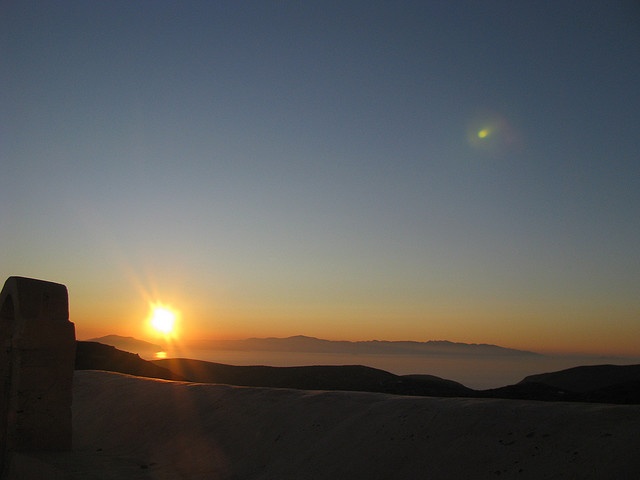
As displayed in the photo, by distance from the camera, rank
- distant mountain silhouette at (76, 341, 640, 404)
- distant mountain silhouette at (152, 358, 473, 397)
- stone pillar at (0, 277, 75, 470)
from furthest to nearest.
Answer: distant mountain silhouette at (76, 341, 640, 404) → distant mountain silhouette at (152, 358, 473, 397) → stone pillar at (0, 277, 75, 470)

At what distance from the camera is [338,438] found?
8.53m

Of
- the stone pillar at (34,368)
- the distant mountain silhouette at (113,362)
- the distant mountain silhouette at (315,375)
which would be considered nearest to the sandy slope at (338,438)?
the stone pillar at (34,368)

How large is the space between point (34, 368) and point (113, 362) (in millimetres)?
21321

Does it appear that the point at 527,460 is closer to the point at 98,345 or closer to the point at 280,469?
the point at 280,469

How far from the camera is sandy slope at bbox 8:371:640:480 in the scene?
6.05 metres

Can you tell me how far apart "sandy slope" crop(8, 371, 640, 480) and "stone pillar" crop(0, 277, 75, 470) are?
524 mm

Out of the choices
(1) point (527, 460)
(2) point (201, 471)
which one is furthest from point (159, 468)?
(1) point (527, 460)

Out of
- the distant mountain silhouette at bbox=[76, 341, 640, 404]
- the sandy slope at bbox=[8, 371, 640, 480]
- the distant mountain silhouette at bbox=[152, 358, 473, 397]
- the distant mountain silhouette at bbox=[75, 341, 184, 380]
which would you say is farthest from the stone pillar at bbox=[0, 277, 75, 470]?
the distant mountain silhouette at bbox=[75, 341, 184, 380]

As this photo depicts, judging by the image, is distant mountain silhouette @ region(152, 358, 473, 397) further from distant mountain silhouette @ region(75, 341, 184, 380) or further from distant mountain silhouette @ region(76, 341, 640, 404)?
distant mountain silhouette @ region(75, 341, 184, 380)

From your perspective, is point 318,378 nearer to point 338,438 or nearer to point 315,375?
point 315,375

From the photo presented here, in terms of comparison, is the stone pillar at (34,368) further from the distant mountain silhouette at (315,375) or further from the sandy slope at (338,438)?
the distant mountain silhouette at (315,375)

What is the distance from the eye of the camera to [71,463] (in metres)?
9.41

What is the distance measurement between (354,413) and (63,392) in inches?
213

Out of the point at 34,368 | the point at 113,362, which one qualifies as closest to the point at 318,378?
the point at 113,362
